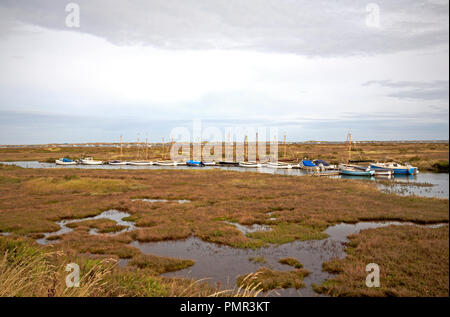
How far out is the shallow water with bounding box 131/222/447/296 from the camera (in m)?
12.0

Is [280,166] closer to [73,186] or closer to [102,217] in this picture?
[73,186]

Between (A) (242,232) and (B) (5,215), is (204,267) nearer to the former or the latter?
(A) (242,232)

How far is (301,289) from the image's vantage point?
35.5ft

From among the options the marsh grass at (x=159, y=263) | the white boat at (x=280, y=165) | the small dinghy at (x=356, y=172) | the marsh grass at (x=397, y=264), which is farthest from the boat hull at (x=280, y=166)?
the marsh grass at (x=159, y=263)

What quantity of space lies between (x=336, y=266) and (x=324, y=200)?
15.6 metres

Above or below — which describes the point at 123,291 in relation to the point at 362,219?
above

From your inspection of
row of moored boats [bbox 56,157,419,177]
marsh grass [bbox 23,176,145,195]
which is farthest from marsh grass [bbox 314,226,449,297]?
marsh grass [bbox 23,176,145,195]

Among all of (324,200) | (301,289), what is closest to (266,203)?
(324,200)

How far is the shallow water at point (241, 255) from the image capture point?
39.4ft

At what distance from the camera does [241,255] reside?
47.8 feet

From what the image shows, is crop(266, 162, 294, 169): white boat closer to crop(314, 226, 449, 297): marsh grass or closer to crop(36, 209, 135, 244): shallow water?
crop(36, 209, 135, 244): shallow water

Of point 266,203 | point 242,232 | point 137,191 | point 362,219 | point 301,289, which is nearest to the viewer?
point 301,289

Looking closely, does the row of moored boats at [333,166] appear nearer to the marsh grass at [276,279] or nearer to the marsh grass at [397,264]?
the marsh grass at [397,264]

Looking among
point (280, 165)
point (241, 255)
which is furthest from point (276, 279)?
point (280, 165)
